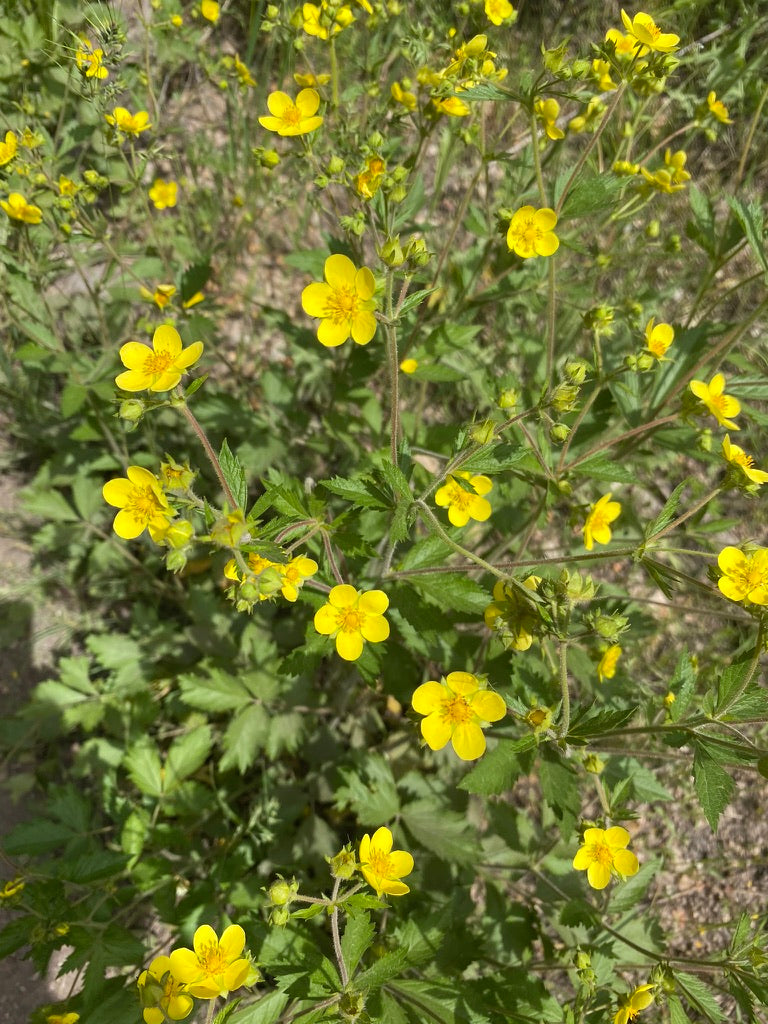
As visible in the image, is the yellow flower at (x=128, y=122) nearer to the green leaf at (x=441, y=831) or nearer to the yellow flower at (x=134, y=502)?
the yellow flower at (x=134, y=502)

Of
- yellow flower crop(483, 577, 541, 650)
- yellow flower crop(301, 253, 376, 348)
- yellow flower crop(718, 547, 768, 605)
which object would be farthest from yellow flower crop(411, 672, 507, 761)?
yellow flower crop(301, 253, 376, 348)

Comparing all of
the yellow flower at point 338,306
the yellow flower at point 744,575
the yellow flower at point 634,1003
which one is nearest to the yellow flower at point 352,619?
the yellow flower at point 338,306

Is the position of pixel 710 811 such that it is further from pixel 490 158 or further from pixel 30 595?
pixel 30 595

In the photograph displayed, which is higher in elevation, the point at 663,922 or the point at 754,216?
the point at 754,216

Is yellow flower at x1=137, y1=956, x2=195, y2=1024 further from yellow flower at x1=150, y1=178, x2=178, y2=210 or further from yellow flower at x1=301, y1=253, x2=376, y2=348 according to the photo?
yellow flower at x1=150, y1=178, x2=178, y2=210

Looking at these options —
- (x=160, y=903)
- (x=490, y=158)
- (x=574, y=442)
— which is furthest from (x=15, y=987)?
(x=490, y=158)

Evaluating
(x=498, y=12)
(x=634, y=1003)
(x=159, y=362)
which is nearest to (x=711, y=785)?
(x=634, y=1003)
